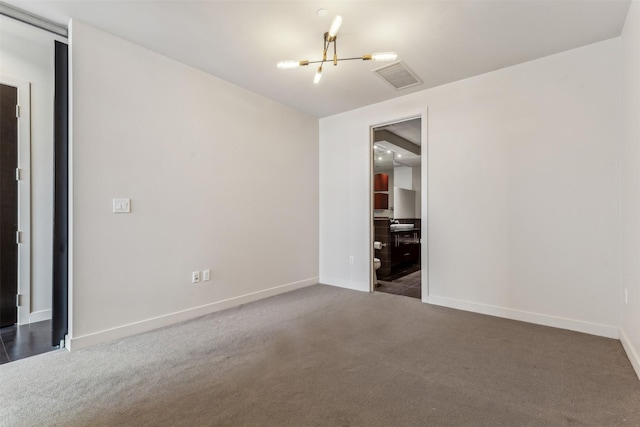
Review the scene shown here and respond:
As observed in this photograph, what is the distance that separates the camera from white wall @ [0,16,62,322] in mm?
2979

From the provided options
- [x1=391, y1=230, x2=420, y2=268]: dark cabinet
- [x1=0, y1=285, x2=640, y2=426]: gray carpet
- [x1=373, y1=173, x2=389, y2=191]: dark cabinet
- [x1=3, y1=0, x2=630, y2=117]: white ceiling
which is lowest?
[x1=0, y1=285, x2=640, y2=426]: gray carpet

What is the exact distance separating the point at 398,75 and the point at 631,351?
3.11 meters

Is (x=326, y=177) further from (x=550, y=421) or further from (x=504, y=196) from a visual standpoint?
(x=550, y=421)

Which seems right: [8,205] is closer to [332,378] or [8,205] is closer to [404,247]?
[332,378]

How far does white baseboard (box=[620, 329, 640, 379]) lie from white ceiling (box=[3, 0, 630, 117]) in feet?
8.23

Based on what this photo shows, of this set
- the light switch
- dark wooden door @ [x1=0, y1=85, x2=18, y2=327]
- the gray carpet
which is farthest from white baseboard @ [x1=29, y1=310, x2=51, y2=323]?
the light switch

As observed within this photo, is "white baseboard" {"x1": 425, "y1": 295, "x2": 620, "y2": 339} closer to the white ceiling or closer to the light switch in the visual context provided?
the white ceiling

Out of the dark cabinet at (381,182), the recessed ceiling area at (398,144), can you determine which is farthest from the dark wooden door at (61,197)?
the dark cabinet at (381,182)

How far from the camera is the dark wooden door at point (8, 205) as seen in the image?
9.54 ft

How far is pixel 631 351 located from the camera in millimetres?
2127

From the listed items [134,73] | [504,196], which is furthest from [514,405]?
[134,73]

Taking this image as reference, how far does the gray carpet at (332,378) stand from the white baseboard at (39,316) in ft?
3.82

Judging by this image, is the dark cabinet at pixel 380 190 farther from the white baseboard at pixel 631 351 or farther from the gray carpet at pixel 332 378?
the white baseboard at pixel 631 351

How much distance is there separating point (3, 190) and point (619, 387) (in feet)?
17.3
